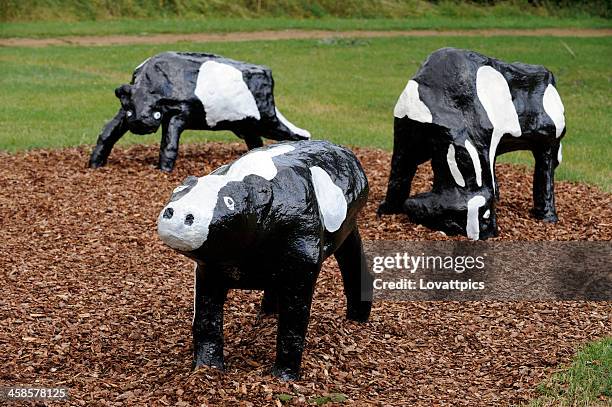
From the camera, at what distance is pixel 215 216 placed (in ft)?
13.4

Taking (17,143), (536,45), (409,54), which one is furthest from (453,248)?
(536,45)

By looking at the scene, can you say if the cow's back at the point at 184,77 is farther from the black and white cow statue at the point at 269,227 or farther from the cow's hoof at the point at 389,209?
the black and white cow statue at the point at 269,227

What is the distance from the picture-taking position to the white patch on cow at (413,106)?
25.3 feet

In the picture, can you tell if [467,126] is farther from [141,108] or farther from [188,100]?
[141,108]

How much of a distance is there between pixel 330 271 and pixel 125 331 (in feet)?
6.32

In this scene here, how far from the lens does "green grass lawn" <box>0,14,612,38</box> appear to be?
25922 mm

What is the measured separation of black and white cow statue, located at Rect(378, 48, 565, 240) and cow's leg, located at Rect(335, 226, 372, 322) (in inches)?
88.6

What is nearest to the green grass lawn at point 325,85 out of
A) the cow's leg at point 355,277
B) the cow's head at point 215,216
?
the cow's leg at point 355,277

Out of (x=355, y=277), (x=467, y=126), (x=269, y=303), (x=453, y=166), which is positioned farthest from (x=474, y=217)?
(x=269, y=303)

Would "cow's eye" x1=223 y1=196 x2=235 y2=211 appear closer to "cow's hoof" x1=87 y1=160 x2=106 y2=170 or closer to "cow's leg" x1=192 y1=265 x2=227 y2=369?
"cow's leg" x1=192 y1=265 x2=227 y2=369

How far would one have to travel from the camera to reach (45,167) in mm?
10062

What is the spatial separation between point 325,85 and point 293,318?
46.2ft

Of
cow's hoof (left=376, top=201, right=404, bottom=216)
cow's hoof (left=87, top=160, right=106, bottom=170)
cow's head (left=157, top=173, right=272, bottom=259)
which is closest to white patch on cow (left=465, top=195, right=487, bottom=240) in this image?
cow's hoof (left=376, top=201, right=404, bottom=216)

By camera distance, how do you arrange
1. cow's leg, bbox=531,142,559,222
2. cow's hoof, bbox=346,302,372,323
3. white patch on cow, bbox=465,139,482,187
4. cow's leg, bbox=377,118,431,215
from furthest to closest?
cow's leg, bbox=531,142,559,222 → cow's leg, bbox=377,118,431,215 → white patch on cow, bbox=465,139,482,187 → cow's hoof, bbox=346,302,372,323
